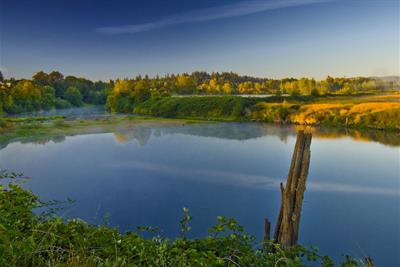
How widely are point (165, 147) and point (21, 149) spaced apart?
6660mm

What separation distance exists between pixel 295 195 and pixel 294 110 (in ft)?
81.2

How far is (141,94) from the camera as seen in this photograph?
4269 cm

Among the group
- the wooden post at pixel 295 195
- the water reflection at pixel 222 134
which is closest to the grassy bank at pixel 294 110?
the water reflection at pixel 222 134

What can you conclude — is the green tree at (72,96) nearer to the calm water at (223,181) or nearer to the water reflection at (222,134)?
the water reflection at (222,134)

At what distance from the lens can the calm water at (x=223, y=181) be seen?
6.64m

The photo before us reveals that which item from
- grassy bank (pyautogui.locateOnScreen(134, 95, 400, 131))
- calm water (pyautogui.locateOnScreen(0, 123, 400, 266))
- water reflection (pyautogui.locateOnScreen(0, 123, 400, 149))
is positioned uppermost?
grassy bank (pyautogui.locateOnScreen(134, 95, 400, 131))

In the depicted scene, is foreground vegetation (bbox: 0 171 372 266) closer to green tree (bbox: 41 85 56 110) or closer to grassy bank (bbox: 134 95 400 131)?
grassy bank (bbox: 134 95 400 131)

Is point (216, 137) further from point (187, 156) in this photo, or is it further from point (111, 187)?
point (111, 187)

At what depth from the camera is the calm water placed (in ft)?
21.8

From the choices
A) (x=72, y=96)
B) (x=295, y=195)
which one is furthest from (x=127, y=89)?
(x=295, y=195)

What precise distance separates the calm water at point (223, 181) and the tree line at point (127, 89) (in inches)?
795

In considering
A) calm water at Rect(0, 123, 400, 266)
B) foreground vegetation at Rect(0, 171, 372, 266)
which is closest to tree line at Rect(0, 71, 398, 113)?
calm water at Rect(0, 123, 400, 266)

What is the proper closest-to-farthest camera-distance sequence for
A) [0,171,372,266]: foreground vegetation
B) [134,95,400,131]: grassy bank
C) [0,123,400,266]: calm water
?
1. [0,171,372,266]: foreground vegetation
2. [0,123,400,266]: calm water
3. [134,95,400,131]: grassy bank

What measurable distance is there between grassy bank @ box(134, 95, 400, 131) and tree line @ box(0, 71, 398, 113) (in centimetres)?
500
